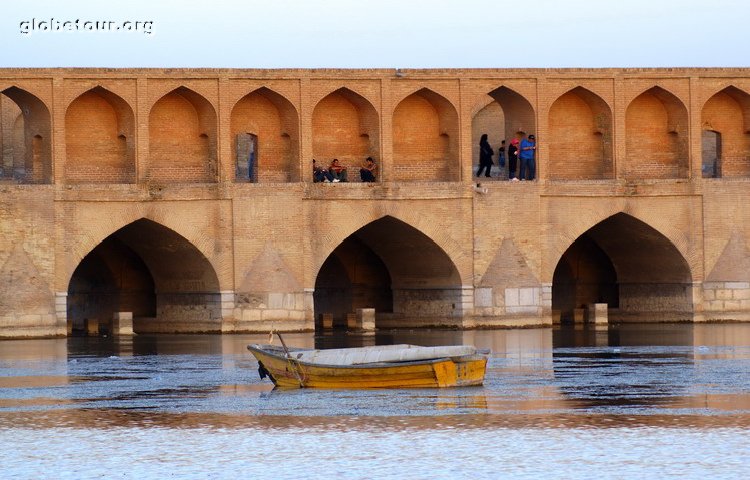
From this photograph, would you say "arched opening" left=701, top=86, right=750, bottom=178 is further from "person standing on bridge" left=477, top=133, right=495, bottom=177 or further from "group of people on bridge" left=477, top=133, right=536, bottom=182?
"person standing on bridge" left=477, top=133, right=495, bottom=177

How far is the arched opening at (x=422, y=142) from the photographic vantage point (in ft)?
105

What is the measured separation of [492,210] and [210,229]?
16.7ft

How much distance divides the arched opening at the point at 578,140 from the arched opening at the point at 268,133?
16.4ft

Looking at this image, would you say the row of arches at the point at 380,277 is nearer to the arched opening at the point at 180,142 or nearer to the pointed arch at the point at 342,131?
the arched opening at the point at 180,142

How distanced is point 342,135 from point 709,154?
7661 millimetres

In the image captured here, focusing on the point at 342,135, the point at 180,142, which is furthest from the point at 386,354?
the point at 342,135

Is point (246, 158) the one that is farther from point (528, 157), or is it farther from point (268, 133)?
point (528, 157)

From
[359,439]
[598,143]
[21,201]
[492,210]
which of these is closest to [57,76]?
[21,201]

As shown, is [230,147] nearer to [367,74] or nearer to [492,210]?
[367,74]

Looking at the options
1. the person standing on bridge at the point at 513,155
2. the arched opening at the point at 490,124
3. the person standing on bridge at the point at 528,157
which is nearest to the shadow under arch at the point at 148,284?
the person standing on bridge at the point at 513,155

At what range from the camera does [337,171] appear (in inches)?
1241

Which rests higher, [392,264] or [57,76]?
[57,76]

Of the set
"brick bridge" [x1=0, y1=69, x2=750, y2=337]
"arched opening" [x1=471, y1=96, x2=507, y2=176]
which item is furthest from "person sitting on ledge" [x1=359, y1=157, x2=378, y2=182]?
"arched opening" [x1=471, y1=96, x2=507, y2=176]

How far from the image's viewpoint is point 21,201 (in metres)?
29.2
